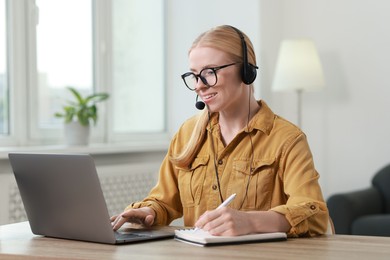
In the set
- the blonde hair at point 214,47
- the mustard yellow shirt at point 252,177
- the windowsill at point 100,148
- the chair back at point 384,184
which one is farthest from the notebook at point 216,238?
the chair back at point 384,184

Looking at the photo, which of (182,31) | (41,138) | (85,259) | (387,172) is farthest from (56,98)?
(85,259)

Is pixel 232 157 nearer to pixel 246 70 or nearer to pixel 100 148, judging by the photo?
pixel 246 70

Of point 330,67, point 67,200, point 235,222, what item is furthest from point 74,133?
point 235,222

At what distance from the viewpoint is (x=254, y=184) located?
2.05m

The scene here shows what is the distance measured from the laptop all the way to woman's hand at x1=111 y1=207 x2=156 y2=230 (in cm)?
3

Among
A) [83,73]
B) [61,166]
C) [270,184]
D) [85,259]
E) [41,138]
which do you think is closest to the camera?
[85,259]

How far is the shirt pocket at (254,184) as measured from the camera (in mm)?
2039

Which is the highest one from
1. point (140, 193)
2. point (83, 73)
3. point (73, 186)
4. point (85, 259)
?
point (83, 73)

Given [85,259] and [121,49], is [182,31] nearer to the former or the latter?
[121,49]

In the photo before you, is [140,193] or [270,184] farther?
[140,193]

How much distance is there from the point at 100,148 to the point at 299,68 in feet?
4.44

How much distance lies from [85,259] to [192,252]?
0.24 meters

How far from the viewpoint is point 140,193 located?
14.7 ft

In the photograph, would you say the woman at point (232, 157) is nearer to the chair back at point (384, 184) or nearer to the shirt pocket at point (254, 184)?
the shirt pocket at point (254, 184)
